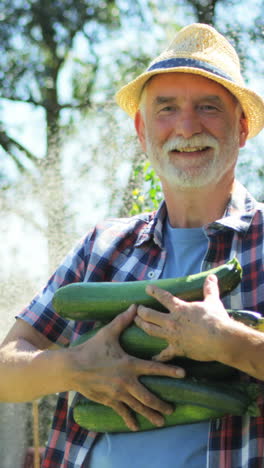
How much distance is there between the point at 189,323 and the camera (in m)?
1.65

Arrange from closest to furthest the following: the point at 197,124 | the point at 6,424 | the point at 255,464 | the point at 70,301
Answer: the point at 255,464 → the point at 70,301 → the point at 197,124 → the point at 6,424

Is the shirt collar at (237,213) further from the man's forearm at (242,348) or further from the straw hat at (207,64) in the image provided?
the man's forearm at (242,348)

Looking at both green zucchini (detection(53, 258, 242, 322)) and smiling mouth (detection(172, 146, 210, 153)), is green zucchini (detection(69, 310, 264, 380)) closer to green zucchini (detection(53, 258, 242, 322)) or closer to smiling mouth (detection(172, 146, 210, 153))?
green zucchini (detection(53, 258, 242, 322))

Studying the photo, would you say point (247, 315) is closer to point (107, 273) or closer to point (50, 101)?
point (107, 273)

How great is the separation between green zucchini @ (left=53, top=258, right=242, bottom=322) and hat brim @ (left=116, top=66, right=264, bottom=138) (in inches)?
29.5

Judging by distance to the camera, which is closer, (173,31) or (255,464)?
(255,464)

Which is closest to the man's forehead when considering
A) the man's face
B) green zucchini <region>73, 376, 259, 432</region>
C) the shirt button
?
the man's face

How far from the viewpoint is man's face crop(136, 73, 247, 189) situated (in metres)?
2.20

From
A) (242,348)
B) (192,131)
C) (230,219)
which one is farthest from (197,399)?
(192,131)

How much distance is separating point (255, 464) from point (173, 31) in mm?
6569

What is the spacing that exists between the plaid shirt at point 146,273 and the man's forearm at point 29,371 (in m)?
0.15

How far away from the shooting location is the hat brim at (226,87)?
7.29 feet

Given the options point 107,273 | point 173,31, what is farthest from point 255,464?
point 173,31

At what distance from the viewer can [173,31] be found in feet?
24.9
